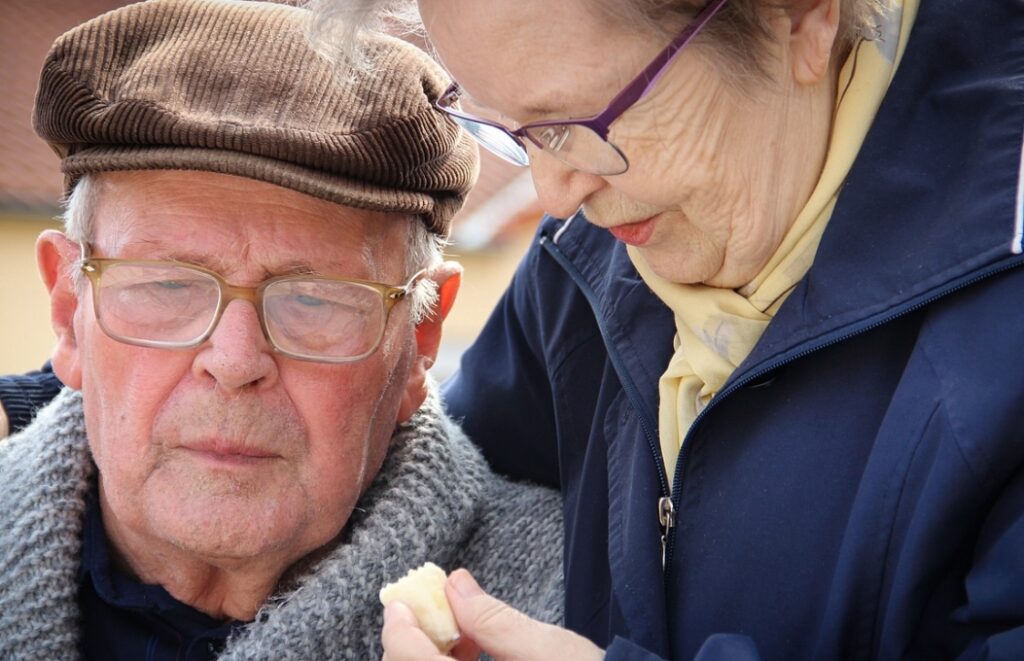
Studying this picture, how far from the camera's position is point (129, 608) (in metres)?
2.37

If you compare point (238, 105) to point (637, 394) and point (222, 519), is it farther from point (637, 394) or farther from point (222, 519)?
point (637, 394)

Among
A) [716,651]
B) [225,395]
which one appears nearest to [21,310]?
[225,395]

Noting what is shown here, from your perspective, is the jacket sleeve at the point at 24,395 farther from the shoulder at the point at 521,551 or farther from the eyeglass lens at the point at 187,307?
the shoulder at the point at 521,551

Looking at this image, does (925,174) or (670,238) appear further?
(670,238)

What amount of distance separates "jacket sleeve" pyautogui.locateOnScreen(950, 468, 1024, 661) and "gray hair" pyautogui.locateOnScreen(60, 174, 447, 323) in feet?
4.24

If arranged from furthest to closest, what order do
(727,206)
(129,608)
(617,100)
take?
(129,608) < (727,206) < (617,100)

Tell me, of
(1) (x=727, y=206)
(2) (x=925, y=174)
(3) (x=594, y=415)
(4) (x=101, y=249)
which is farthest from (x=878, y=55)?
(4) (x=101, y=249)

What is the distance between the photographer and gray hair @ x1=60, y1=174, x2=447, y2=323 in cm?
232

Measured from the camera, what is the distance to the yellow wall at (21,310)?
6293 millimetres

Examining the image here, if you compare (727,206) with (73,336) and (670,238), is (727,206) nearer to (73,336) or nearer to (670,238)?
(670,238)

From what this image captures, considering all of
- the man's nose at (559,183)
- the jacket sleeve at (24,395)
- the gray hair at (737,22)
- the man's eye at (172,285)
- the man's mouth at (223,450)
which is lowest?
the jacket sleeve at (24,395)

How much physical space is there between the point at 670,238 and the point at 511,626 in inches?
26.8

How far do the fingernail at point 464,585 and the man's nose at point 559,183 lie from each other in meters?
0.62

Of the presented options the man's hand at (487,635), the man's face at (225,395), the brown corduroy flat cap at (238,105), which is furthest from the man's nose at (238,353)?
the man's hand at (487,635)
